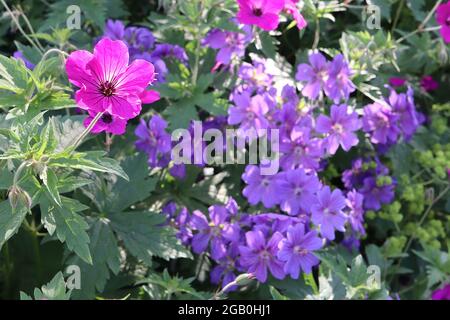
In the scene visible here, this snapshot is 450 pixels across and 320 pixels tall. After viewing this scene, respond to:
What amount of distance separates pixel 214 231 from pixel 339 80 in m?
0.65

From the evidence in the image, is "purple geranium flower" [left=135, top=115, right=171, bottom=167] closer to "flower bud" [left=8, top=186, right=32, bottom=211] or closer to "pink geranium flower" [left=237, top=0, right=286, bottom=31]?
"pink geranium flower" [left=237, top=0, right=286, bottom=31]

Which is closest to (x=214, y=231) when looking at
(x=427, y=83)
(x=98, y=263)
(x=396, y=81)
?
(x=98, y=263)

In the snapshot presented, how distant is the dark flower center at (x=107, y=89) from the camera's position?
5.46 ft

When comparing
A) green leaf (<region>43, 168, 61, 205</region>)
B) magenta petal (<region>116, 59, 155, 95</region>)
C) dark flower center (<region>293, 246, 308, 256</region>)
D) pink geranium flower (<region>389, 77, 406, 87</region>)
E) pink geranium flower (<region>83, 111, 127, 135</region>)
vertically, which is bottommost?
dark flower center (<region>293, 246, 308, 256</region>)

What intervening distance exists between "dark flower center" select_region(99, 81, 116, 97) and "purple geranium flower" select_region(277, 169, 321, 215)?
813 mm

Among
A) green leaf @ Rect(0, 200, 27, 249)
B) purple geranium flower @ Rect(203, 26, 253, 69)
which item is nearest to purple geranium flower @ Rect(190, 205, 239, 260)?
purple geranium flower @ Rect(203, 26, 253, 69)

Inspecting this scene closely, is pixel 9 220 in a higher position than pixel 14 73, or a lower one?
lower

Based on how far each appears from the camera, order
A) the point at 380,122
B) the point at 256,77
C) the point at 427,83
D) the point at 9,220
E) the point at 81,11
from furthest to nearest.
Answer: the point at 427,83 → the point at 81,11 → the point at 380,122 → the point at 256,77 → the point at 9,220

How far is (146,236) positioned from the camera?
2.21 meters

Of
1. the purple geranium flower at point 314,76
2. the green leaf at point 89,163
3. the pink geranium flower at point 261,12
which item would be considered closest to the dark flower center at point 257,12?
the pink geranium flower at point 261,12

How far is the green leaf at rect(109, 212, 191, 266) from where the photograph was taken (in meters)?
2.18

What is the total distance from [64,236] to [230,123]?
0.79 meters

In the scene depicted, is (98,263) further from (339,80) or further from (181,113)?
(339,80)

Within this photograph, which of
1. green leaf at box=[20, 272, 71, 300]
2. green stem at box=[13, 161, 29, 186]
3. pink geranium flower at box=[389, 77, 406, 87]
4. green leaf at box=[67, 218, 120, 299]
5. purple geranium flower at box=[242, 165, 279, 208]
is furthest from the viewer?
pink geranium flower at box=[389, 77, 406, 87]
